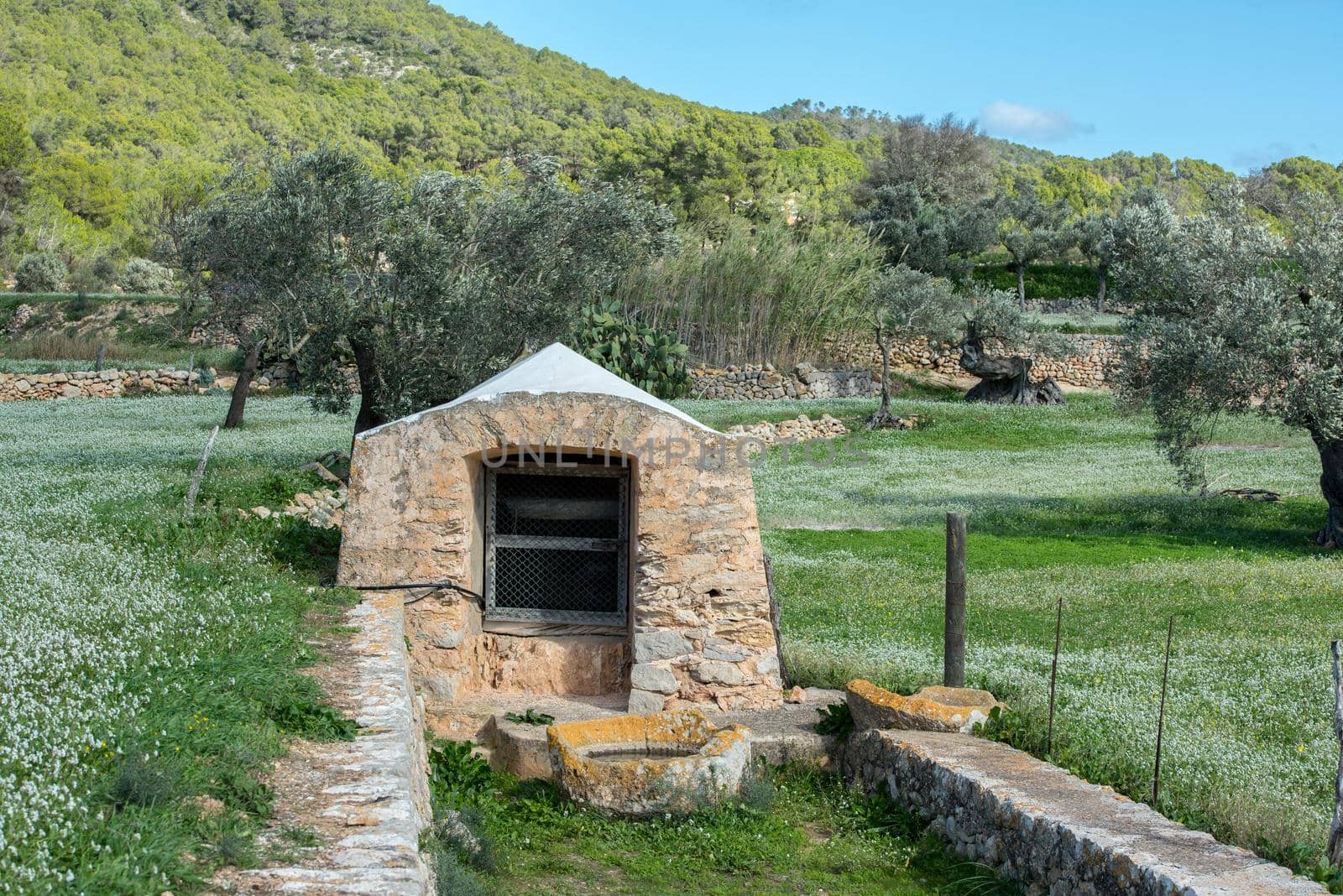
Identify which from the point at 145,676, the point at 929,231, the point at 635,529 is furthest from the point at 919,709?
the point at 929,231

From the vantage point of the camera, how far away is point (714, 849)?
7477 millimetres

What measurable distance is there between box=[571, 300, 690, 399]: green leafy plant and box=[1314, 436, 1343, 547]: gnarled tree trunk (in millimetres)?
16334

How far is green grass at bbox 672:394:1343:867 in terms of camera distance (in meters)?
7.81

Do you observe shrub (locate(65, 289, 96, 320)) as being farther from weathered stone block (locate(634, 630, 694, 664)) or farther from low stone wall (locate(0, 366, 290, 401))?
weathered stone block (locate(634, 630, 694, 664))

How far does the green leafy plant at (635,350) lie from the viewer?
3045cm

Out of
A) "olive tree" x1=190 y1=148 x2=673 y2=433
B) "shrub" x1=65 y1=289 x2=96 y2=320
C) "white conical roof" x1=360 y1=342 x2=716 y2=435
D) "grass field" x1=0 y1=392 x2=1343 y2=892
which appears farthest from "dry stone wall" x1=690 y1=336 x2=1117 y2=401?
"white conical roof" x1=360 y1=342 x2=716 y2=435

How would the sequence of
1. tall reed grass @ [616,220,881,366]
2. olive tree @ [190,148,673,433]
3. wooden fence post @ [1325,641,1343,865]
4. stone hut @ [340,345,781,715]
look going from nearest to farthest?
wooden fence post @ [1325,641,1343,865] < stone hut @ [340,345,781,715] < olive tree @ [190,148,673,433] < tall reed grass @ [616,220,881,366]

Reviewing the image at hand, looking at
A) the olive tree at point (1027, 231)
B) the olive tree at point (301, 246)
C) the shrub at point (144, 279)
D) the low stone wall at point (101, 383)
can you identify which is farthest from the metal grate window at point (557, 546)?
the shrub at point (144, 279)

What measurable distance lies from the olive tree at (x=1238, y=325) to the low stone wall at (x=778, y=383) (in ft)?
47.0

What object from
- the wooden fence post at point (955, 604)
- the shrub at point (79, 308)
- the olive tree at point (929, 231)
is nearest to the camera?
the wooden fence post at point (955, 604)

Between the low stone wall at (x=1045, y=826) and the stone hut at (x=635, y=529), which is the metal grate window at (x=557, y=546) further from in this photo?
the low stone wall at (x=1045, y=826)

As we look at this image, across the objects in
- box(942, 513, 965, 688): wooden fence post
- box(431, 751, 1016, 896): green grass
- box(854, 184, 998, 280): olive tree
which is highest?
box(854, 184, 998, 280): olive tree

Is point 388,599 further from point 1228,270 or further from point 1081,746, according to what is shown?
point 1228,270

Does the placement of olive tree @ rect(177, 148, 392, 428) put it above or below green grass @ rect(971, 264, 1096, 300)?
below
